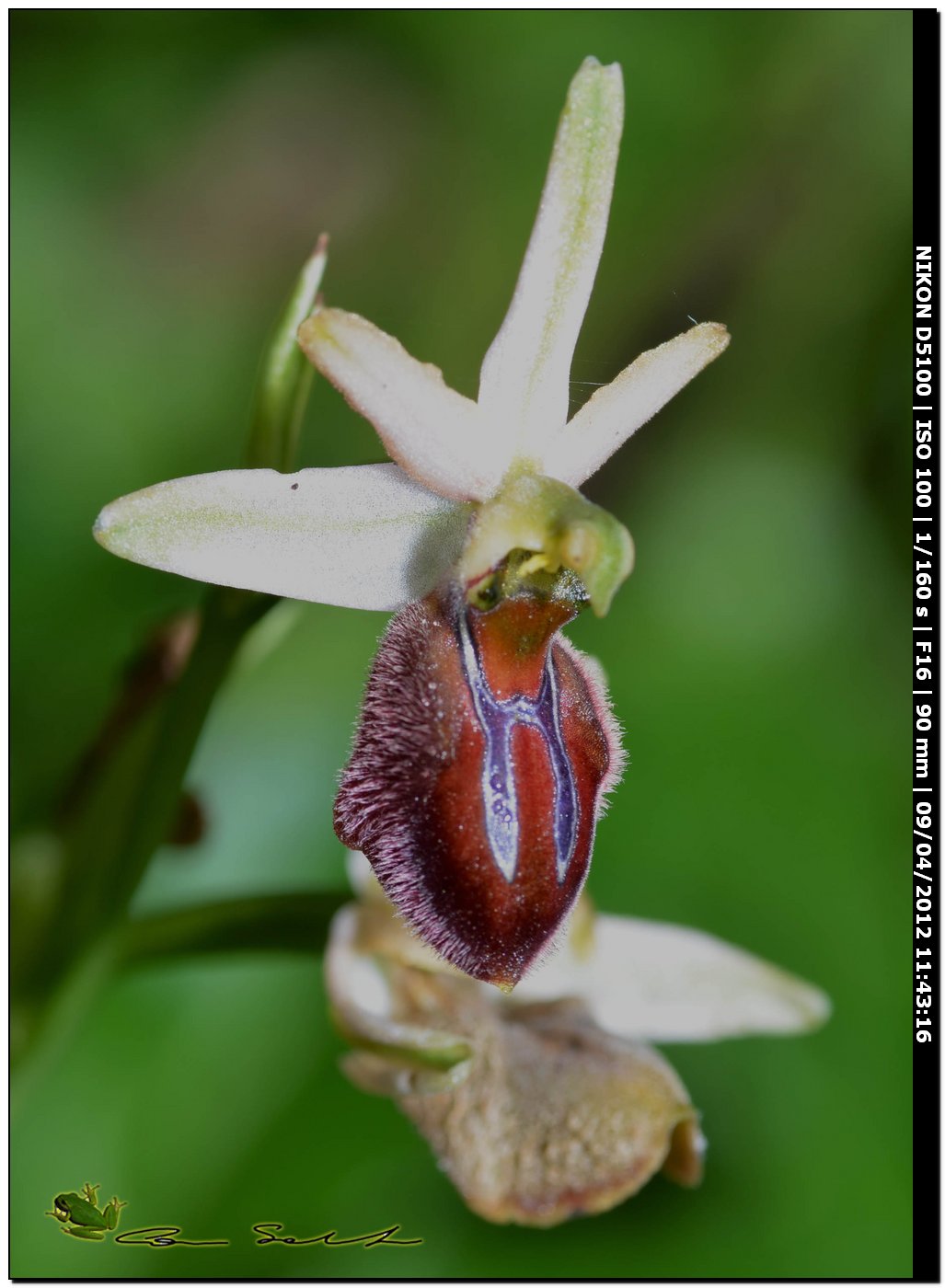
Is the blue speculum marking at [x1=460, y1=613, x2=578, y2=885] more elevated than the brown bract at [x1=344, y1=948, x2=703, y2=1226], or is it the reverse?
the blue speculum marking at [x1=460, y1=613, x2=578, y2=885]

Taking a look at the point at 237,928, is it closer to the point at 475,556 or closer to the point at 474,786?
the point at 474,786

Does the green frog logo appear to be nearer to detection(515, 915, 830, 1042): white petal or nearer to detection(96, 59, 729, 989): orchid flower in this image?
detection(515, 915, 830, 1042): white petal

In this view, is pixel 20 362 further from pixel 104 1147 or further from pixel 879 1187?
pixel 879 1187

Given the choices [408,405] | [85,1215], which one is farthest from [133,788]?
[408,405]

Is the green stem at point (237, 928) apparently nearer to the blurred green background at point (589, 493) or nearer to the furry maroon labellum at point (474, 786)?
the blurred green background at point (589, 493)

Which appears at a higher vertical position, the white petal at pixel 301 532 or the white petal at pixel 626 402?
the white petal at pixel 626 402

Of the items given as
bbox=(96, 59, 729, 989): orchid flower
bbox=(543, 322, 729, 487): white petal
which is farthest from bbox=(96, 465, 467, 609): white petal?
bbox=(543, 322, 729, 487): white petal

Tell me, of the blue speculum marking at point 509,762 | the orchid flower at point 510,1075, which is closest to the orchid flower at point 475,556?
the blue speculum marking at point 509,762
